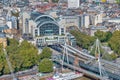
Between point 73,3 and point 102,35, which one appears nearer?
point 102,35

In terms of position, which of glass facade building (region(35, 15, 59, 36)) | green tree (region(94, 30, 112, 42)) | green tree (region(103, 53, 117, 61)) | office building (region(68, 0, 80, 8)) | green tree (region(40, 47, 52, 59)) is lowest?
green tree (region(103, 53, 117, 61))

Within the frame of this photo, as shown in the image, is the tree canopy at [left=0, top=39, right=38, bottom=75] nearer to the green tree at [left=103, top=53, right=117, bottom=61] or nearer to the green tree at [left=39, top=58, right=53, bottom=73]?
the green tree at [left=39, top=58, right=53, bottom=73]

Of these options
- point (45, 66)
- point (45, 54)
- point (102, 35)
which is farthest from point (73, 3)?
point (45, 66)

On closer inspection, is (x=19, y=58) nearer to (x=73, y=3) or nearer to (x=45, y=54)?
(x=45, y=54)

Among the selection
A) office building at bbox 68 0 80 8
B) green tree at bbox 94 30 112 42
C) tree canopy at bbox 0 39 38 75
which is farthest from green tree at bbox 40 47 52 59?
office building at bbox 68 0 80 8

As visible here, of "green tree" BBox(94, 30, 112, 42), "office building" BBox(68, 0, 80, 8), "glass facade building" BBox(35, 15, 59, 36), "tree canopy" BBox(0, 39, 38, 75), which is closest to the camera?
"tree canopy" BBox(0, 39, 38, 75)

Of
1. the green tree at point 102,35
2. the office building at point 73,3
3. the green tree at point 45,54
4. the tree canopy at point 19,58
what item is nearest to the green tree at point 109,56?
the green tree at point 45,54

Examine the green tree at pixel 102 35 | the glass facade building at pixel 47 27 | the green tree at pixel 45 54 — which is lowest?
the green tree at pixel 45 54

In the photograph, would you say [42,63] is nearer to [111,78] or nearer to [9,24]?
[111,78]

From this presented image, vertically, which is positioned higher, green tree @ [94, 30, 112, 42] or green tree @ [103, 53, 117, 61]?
green tree @ [94, 30, 112, 42]

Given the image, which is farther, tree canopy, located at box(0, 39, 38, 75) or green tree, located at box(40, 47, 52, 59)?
green tree, located at box(40, 47, 52, 59)

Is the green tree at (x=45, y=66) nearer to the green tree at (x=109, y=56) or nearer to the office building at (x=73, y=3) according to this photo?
the green tree at (x=109, y=56)

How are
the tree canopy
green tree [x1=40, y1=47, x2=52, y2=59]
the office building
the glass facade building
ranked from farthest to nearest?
the office building → the glass facade building → green tree [x1=40, y1=47, x2=52, y2=59] → the tree canopy
